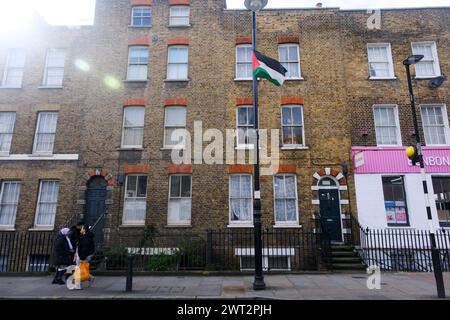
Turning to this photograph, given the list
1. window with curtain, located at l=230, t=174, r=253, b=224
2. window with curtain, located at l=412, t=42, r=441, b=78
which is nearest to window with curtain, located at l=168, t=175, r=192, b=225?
window with curtain, located at l=230, t=174, r=253, b=224

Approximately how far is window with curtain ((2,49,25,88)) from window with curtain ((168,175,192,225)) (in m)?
10.6

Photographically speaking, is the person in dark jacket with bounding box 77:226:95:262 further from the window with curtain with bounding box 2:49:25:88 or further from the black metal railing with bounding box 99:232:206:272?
the window with curtain with bounding box 2:49:25:88

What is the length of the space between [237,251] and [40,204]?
33.2 feet

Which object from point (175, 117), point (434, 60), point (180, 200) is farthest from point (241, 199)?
point (434, 60)

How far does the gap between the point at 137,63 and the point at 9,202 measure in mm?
9701

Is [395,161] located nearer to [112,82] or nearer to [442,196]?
[442,196]

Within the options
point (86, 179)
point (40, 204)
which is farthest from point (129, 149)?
point (40, 204)

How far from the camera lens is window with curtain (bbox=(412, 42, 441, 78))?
1514 centimetres

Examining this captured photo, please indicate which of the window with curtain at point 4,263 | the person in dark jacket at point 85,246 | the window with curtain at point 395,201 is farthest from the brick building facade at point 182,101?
the person in dark jacket at point 85,246

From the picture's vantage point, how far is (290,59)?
15.5 meters

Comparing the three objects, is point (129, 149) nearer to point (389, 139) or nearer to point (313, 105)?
point (313, 105)

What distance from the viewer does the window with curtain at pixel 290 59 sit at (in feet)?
50.2

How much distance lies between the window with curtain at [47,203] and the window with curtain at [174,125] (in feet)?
20.1

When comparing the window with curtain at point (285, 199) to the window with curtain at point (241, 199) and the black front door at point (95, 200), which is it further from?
the black front door at point (95, 200)
